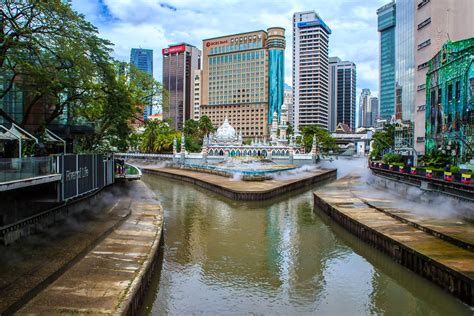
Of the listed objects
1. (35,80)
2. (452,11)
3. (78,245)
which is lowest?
(78,245)

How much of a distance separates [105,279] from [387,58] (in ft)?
594

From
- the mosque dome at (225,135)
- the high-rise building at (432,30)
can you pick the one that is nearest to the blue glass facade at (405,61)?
the high-rise building at (432,30)

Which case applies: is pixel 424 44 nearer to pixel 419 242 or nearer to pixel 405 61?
pixel 405 61

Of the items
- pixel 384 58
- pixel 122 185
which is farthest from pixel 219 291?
pixel 384 58

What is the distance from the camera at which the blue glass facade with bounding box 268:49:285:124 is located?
186 metres

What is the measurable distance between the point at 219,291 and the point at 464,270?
8383mm

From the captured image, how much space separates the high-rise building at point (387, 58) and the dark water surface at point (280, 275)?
146556 mm

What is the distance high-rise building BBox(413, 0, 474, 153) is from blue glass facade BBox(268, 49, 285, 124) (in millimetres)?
123265

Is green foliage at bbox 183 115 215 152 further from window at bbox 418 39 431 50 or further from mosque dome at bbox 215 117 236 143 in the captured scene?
window at bbox 418 39 431 50

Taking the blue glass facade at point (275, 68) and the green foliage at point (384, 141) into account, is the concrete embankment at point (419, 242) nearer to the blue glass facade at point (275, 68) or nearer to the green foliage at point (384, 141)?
the green foliage at point (384, 141)

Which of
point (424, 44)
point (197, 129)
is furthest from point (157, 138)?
point (424, 44)

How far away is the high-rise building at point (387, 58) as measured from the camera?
16462 cm

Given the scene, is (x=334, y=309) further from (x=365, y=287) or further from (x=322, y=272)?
(x=322, y=272)

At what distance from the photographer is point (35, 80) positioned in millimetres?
22891
